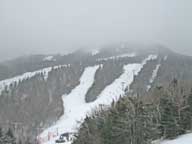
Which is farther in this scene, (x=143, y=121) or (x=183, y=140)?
(x=143, y=121)

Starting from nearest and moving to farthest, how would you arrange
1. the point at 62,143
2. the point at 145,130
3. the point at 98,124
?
the point at 145,130
the point at 98,124
the point at 62,143

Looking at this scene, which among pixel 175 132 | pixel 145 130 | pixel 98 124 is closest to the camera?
pixel 145 130

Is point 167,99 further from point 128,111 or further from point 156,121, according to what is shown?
point 128,111

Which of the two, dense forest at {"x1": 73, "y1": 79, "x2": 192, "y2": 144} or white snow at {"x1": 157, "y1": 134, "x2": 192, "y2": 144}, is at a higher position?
dense forest at {"x1": 73, "y1": 79, "x2": 192, "y2": 144}

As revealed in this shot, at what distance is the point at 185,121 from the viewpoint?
53000 mm

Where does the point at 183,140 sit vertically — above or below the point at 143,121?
below

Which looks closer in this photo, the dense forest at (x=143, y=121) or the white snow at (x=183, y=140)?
the white snow at (x=183, y=140)

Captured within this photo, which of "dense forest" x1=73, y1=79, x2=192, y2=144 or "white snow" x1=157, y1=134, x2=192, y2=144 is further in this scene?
"dense forest" x1=73, y1=79, x2=192, y2=144

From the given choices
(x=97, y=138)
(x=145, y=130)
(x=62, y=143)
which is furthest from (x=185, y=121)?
(x=62, y=143)

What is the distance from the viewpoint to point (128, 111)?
48.6m

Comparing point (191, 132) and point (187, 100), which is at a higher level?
point (187, 100)

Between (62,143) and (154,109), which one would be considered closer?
(154,109)

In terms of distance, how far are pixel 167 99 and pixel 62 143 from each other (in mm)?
102024

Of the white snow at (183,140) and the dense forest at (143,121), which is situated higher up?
the dense forest at (143,121)
